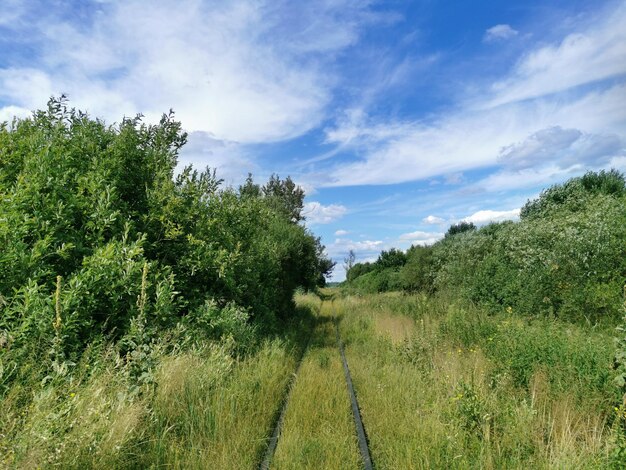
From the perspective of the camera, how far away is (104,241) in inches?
282

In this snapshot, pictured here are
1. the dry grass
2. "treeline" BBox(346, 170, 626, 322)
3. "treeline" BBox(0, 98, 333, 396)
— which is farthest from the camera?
"treeline" BBox(346, 170, 626, 322)

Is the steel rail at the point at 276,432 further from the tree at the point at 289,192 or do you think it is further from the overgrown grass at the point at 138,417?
the tree at the point at 289,192

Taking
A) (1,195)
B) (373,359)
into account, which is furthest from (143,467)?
(373,359)

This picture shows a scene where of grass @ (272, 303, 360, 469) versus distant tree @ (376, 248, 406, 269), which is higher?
distant tree @ (376, 248, 406, 269)

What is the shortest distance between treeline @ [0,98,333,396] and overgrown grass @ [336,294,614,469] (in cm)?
398

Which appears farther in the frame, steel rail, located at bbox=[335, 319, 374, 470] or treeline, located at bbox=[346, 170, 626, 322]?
treeline, located at bbox=[346, 170, 626, 322]

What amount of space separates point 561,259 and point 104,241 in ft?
49.3

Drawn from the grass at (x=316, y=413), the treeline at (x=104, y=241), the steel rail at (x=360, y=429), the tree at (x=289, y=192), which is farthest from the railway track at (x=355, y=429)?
the tree at (x=289, y=192)

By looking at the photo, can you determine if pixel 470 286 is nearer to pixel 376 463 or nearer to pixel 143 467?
pixel 376 463

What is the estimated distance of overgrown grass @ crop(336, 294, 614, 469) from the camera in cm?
452

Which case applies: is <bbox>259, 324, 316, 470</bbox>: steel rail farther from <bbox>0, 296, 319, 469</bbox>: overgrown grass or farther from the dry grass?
the dry grass

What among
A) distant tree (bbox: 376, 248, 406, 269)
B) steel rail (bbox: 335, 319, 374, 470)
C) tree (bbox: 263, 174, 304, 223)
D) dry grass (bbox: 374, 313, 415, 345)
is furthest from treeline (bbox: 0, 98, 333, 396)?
distant tree (bbox: 376, 248, 406, 269)

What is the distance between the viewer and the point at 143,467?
4.18 m

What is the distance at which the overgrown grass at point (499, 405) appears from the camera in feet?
14.8
